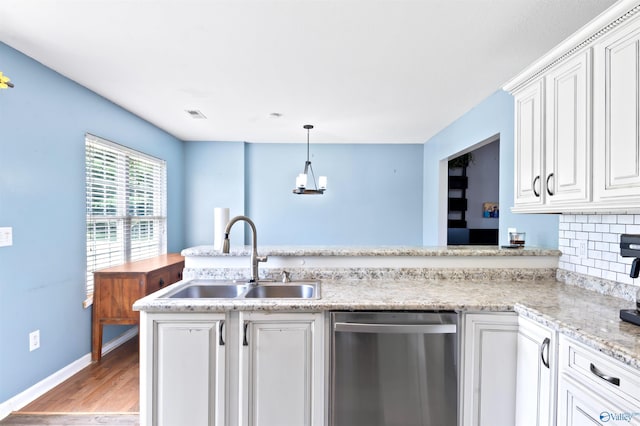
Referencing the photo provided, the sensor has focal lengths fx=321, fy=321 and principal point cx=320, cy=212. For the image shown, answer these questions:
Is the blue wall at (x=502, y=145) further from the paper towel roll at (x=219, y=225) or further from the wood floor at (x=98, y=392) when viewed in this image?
the wood floor at (x=98, y=392)

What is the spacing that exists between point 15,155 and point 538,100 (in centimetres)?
332

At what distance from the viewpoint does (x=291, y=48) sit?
2.16m

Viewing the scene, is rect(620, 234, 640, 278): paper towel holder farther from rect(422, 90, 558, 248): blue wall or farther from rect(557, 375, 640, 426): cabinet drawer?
rect(422, 90, 558, 248): blue wall

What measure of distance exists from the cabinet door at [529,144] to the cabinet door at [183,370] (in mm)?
1820

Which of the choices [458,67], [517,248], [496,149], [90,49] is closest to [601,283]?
[517,248]

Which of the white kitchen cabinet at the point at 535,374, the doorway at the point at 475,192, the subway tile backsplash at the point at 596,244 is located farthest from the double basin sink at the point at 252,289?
the doorway at the point at 475,192

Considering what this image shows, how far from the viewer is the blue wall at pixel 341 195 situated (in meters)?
5.22

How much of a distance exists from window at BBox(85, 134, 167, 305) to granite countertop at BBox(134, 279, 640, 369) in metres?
1.82

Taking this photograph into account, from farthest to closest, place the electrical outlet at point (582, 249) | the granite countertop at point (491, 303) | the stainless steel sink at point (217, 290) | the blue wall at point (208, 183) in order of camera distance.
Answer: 1. the blue wall at point (208, 183)
2. the stainless steel sink at point (217, 290)
3. the electrical outlet at point (582, 249)
4. the granite countertop at point (491, 303)

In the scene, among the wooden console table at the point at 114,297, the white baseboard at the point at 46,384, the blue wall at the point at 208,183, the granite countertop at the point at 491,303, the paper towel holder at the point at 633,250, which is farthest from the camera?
the blue wall at the point at 208,183

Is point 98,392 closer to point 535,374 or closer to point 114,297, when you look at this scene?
point 114,297

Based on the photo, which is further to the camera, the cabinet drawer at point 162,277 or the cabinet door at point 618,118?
the cabinet drawer at point 162,277

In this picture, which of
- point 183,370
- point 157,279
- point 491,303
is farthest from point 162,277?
point 491,303
